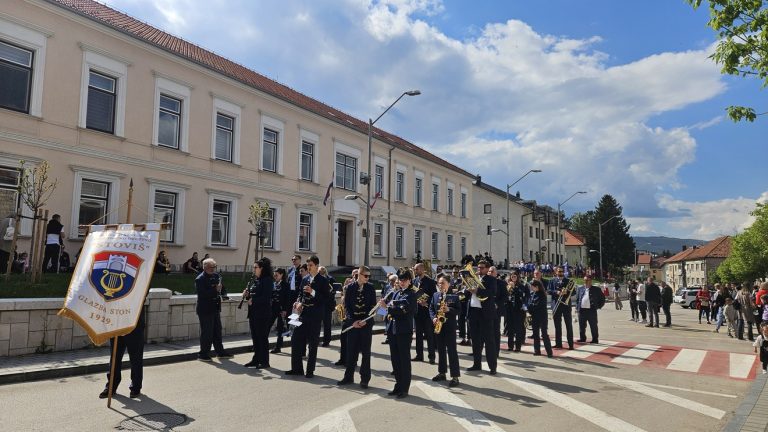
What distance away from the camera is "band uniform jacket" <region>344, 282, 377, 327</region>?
893cm

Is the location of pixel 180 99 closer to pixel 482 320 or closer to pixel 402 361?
pixel 482 320

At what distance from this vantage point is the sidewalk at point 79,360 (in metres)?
8.59

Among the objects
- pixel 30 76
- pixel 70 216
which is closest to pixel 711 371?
pixel 70 216

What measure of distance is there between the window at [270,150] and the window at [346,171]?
543 centimetres

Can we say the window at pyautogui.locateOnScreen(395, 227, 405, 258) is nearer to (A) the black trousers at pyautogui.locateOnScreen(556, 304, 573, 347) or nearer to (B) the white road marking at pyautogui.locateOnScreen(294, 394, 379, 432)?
(A) the black trousers at pyautogui.locateOnScreen(556, 304, 573, 347)

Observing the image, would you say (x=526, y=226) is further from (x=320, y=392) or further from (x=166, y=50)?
(x=320, y=392)

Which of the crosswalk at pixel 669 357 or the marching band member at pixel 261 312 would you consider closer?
the marching band member at pixel 261 312

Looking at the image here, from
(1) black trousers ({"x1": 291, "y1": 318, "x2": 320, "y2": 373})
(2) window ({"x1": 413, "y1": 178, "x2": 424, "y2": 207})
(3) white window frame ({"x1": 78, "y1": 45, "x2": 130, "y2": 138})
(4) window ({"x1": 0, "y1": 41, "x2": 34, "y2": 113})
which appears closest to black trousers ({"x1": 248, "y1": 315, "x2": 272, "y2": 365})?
(1) black trousers ({"x1": 291, "y1": 318, "x2": 320, "y2": 373})

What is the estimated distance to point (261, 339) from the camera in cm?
1016

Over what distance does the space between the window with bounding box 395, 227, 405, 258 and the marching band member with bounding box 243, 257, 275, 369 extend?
2743 cm

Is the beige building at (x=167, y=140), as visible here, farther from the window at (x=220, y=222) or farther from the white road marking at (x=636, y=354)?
the white road marking at (x=636, y=354)

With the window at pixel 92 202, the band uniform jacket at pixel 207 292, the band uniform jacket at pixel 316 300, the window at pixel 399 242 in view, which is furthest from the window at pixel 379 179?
the band uniform jacket at pixel 316 300

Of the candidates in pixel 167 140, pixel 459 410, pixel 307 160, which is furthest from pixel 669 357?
pixel 307 160

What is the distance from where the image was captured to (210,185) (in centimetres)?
2350
